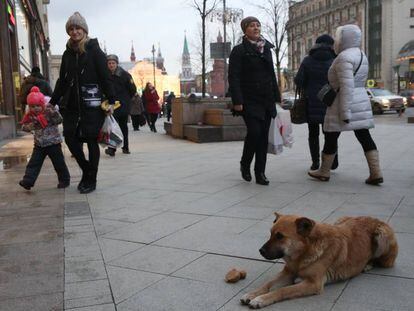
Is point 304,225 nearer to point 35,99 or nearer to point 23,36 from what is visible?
point 35,99

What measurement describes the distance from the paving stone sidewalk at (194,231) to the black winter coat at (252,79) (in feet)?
3.32

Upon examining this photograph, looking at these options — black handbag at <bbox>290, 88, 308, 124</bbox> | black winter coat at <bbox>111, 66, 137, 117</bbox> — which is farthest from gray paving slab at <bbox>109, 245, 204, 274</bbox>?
black winter coat at <bbox>111, 66, 137, 117</bbox>

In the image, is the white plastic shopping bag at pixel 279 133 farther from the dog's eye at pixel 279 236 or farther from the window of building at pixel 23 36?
the window of building at pixel 23 36

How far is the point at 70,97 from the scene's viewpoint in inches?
254

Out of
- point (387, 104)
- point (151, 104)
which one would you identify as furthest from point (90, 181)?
point (387, 104)

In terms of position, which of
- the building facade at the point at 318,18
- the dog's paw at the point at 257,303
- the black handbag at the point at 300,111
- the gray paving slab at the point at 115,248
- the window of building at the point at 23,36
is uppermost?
the building facade at the point at 318,18

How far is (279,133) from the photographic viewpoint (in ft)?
23.3

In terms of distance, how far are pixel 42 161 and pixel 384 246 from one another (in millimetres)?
4850

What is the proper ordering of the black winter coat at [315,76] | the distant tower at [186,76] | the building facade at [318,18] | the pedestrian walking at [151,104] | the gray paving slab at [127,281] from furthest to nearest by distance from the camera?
the distant tower at [186,76] → the building facade at [318,18] → the pedestrian walking at [151,104] → the black winter coat at [315,76] → the gray paving slab at [127,281]

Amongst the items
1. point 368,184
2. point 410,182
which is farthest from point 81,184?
point 410,182

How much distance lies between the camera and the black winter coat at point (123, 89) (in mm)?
11320

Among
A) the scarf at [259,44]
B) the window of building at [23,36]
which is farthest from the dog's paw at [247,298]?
the window of building at [23,36]

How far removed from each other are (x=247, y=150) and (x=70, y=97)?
2.38m

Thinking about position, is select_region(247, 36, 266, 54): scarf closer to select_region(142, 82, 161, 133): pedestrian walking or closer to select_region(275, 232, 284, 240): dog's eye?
select_region(275, 232, 284, 240): dog's eye
